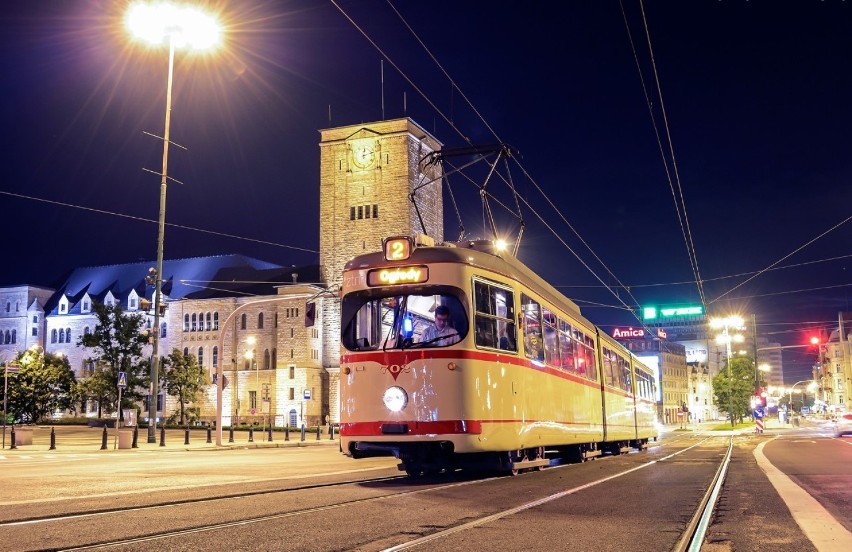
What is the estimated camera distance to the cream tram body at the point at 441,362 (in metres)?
11.2

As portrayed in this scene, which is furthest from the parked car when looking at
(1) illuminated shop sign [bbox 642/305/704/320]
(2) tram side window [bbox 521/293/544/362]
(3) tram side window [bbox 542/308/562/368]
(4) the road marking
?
(2) tram side window [bbox 521/293/544/362]

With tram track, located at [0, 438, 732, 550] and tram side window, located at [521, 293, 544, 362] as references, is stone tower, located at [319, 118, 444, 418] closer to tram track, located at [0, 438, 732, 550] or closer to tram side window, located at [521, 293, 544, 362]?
A: tram side window, located at [521, 293, 544, 362]

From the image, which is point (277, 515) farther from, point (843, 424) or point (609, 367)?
point (843, 424)

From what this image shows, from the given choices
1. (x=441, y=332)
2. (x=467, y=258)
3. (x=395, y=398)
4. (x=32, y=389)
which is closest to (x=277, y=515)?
(x=395, y=398)

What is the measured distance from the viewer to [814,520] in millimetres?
7504

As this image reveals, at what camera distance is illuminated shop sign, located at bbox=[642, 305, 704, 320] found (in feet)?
130

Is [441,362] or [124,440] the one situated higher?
[441,362]

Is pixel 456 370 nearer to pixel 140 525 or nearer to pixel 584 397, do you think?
pixel 140 525

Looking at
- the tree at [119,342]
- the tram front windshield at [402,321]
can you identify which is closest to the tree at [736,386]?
the tree at [119,342]

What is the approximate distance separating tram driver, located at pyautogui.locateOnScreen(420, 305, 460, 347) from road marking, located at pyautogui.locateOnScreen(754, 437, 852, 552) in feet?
14.9

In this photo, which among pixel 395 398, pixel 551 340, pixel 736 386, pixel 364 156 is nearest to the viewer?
pixel 395 398

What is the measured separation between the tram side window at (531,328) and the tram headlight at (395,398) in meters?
2.45

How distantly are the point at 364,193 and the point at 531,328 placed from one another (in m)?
66.6

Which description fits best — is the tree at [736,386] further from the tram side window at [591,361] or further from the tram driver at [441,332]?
the tram driver at [441,332]
